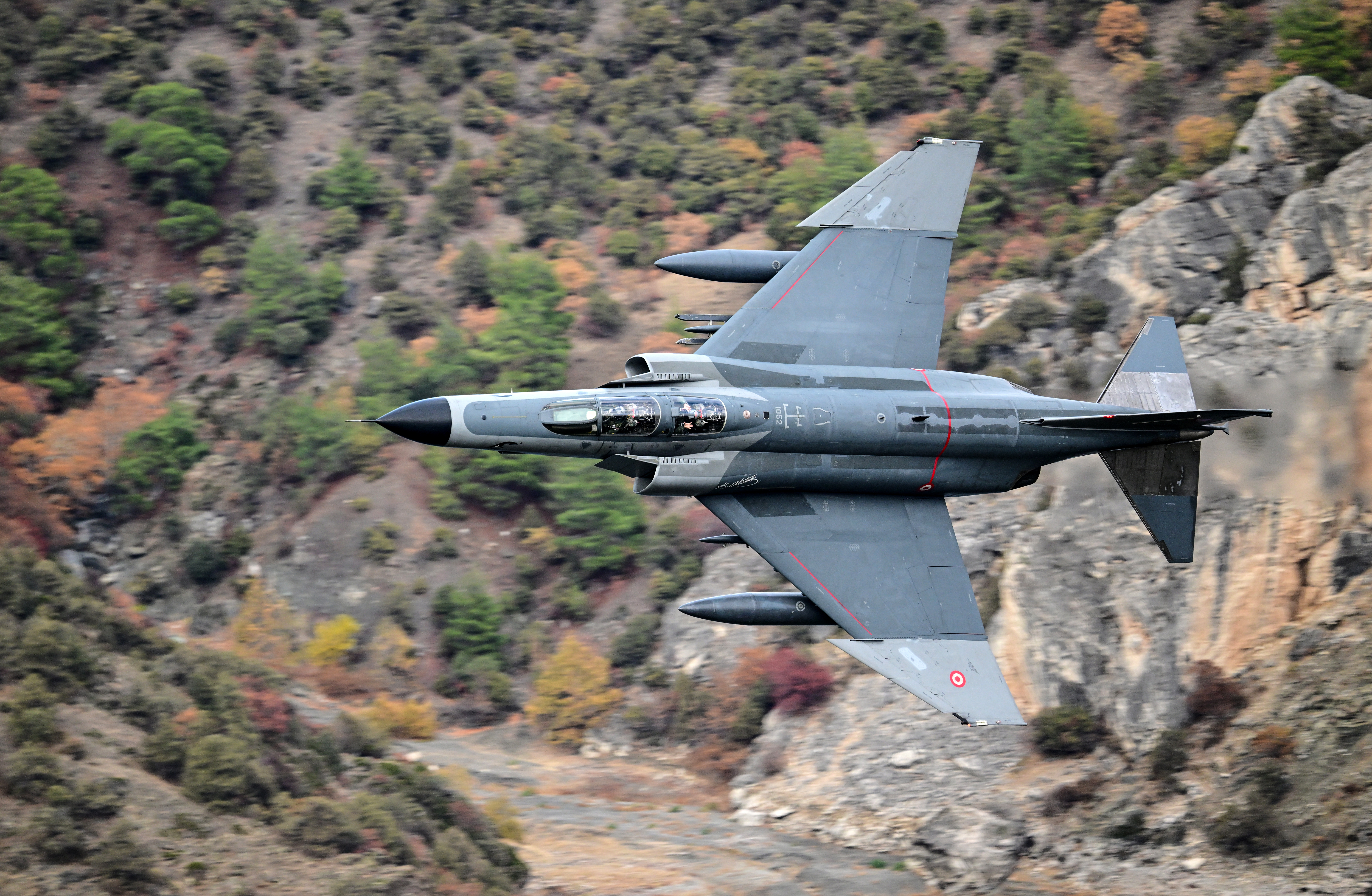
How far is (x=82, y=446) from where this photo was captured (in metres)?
75.3

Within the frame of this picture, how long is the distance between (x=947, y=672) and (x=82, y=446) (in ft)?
211

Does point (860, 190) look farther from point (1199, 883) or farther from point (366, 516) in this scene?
point (366, 516)

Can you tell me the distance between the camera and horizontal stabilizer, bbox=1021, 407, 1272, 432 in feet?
89.6

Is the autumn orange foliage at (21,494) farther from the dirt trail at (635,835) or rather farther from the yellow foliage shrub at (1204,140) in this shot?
the yellow foliage shrub at (1204,140)

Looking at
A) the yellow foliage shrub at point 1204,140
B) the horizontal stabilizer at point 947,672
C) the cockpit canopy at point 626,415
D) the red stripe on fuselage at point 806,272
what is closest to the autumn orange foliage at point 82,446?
the cockpit canopy at point 626,415

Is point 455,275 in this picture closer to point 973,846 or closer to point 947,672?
point 973,846

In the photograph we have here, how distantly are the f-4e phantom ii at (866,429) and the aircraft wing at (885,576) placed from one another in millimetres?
41

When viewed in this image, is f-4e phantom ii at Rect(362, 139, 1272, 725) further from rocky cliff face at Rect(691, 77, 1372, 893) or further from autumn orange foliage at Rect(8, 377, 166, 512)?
autumn orange foliage at Rect(8, 377, 166, 512)

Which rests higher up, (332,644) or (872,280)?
(872,280)

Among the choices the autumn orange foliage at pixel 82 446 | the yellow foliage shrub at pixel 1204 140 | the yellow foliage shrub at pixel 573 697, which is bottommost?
the yellow foliage shrub at pixel 573 697

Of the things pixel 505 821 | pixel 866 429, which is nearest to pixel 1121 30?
pixel 505 821

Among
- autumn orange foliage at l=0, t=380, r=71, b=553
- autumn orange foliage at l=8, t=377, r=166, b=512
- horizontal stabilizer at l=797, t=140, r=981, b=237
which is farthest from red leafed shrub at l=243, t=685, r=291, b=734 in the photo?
autumn orange foliage at l=8, t=377, r=166, b=512

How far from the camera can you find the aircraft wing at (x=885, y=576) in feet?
87.1

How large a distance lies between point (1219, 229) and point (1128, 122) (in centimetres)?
2190
